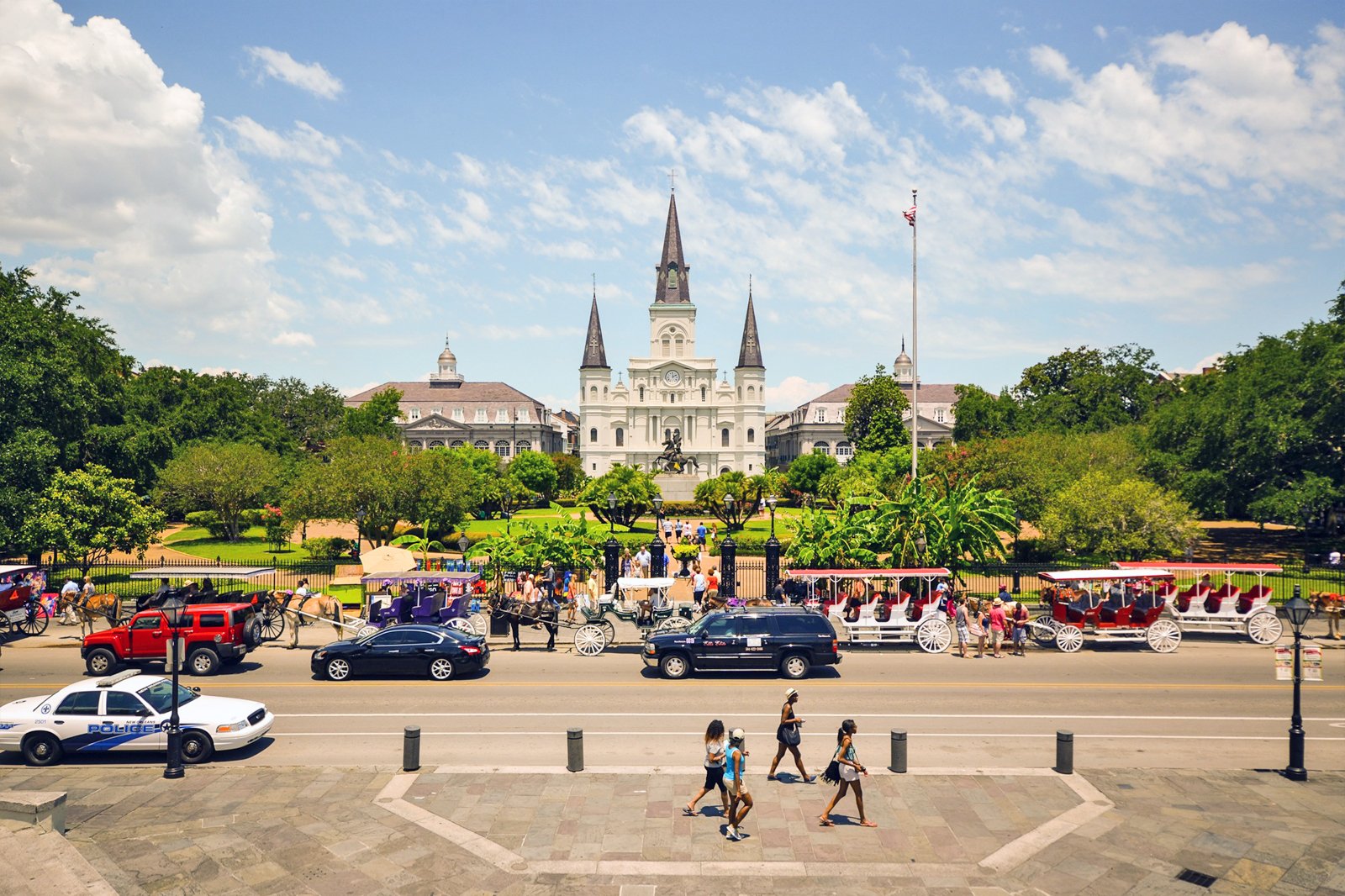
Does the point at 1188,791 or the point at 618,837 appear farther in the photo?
the point at 1188,791

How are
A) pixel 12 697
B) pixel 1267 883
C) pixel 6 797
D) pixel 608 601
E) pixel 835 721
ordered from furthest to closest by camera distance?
pixel 608 601 → pixel 12 697 → pixel 835 721 → pixel 6 797 → pixel 1267 883

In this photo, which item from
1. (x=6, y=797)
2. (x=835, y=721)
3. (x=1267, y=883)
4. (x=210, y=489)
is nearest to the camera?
(x=1267, y=883)

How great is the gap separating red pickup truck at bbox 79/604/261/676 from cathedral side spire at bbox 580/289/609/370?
106m

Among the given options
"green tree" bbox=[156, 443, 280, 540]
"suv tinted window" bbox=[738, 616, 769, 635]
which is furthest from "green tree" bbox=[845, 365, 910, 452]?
"suv tinted window" bbox=[738, 616, 769, 635]

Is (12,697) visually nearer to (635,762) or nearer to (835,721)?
(635,762)

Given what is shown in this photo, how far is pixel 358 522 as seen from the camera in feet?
138

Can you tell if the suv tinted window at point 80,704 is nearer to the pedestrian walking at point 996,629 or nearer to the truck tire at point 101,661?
the truck tire at point 101,661

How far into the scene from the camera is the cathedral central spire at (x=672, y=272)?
424ft

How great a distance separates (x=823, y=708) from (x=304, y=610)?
1651 centimetres

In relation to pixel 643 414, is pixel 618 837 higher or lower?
lower

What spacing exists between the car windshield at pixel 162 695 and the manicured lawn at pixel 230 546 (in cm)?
2769

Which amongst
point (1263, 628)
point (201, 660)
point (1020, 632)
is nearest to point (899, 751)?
point (1020, 632)

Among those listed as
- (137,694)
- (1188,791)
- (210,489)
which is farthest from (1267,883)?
(210,489)

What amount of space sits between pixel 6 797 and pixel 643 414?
385ft
